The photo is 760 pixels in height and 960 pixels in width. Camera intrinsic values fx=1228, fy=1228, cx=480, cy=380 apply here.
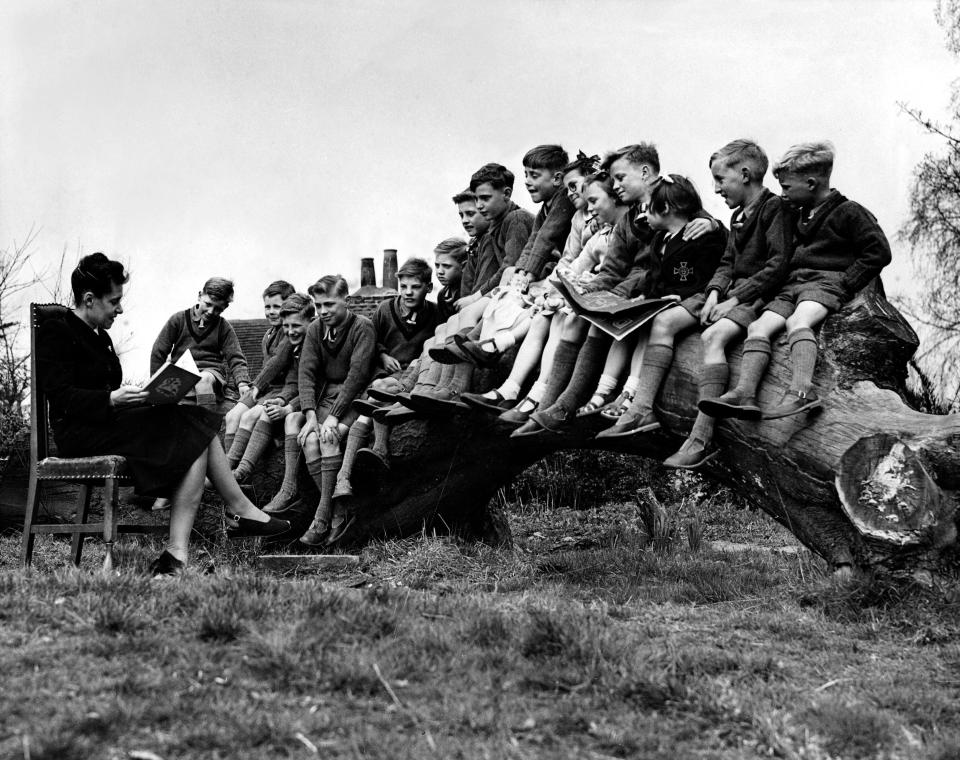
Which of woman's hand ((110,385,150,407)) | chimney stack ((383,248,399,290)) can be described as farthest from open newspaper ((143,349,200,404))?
chimney stack ((383,248,399,290))

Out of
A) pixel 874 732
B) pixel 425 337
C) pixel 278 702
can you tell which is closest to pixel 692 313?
pixel 425 337

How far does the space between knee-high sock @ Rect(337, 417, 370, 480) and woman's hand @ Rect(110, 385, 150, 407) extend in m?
2.27

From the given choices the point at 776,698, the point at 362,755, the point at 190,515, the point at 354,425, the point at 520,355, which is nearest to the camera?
the point at 362,755

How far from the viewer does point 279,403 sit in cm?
966

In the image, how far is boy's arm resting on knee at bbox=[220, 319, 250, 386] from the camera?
10.3m

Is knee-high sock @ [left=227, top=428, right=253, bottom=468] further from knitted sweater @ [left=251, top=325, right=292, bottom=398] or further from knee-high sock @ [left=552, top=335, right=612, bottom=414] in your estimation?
knee-high sock @ [left=552, top=335, right=612, bottom=414]

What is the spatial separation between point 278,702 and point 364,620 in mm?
863

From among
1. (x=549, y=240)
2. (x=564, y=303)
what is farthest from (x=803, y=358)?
(x=549, y=240)

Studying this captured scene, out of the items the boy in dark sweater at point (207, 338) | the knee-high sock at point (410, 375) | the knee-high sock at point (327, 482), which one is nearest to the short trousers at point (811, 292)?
the knee-high sock at point (410, 375)

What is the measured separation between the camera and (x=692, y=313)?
719 centimetres

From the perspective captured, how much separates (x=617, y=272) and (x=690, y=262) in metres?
0.56

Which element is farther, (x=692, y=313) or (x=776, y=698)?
(x=692, y=313)

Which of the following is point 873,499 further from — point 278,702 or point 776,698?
point 278,702

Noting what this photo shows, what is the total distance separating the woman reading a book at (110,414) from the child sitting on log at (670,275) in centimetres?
240
